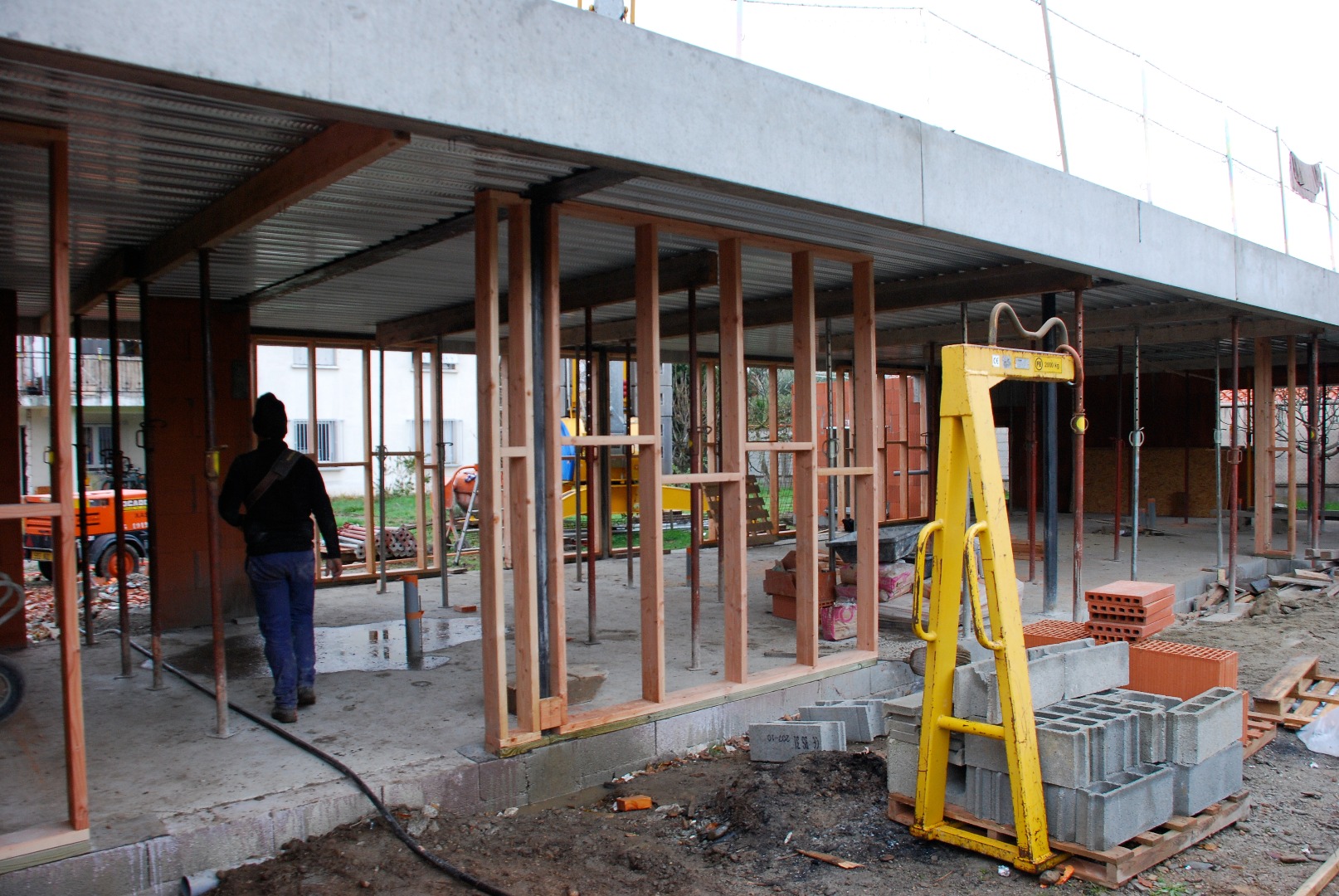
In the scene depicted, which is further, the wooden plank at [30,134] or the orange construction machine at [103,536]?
the orange construction machine at [103,536]

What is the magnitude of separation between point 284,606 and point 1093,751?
14.8 feet

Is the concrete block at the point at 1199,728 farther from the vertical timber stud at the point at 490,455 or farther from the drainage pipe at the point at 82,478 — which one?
the drainage pipe at the point at 82,478

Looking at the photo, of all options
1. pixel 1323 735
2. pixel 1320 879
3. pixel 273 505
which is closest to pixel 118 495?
pixel 273 505

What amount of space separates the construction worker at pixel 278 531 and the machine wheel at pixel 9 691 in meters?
1.35

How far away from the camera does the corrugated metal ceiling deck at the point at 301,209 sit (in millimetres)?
3697

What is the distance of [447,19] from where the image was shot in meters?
3.58

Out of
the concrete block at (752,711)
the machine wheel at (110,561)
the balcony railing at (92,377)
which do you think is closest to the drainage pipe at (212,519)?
the concrete block at (752,711)

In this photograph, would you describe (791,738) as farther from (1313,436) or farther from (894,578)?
(1313,436)

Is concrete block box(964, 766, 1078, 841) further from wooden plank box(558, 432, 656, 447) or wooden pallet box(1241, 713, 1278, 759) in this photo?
wooden plank box(558, 432, 656, 447)

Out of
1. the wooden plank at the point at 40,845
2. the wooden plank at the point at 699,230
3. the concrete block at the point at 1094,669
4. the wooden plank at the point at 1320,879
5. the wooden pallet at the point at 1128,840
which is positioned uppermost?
the wooden plank at the point at 699,230

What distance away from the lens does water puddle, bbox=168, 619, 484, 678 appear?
707 centimetres

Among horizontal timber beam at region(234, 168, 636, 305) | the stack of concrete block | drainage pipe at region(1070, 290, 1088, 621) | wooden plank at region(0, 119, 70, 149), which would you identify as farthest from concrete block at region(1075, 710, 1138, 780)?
wooden plank at region(0, 119, 70, 149)

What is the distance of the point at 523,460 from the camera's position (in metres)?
5.05

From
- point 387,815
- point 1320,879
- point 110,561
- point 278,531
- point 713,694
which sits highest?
point 278,531
